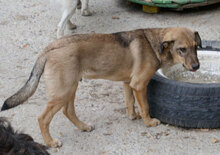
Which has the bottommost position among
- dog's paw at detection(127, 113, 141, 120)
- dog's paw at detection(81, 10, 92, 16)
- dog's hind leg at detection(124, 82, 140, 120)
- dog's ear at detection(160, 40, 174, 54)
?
dog's paw at detection(127, 113, 141, 120)

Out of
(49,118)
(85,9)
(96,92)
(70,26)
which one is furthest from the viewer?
(85,9)

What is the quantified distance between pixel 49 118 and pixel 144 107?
3.88 feet

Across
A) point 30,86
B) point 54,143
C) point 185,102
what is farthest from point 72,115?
point 185,102

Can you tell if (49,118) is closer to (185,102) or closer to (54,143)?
(54,143)

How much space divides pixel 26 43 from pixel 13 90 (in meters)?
1.89

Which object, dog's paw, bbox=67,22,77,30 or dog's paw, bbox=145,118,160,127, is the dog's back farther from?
dog's paw, bbox=67,22,77,30

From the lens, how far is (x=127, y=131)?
4.94 metres

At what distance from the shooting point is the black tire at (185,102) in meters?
4.50

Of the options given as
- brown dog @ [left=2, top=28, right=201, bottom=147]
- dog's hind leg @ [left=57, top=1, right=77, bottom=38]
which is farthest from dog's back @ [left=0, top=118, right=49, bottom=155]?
dog's hind leg @ [left=57, top=1, right=77, bottom=38]

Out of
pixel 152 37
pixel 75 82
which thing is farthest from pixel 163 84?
pixel 75 82

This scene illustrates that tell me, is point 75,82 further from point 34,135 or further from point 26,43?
point 26,43

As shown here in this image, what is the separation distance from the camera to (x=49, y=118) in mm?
4465

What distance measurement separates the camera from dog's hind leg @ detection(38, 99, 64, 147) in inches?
172

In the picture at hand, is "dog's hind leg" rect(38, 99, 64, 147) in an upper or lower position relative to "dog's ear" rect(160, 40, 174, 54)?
lower
